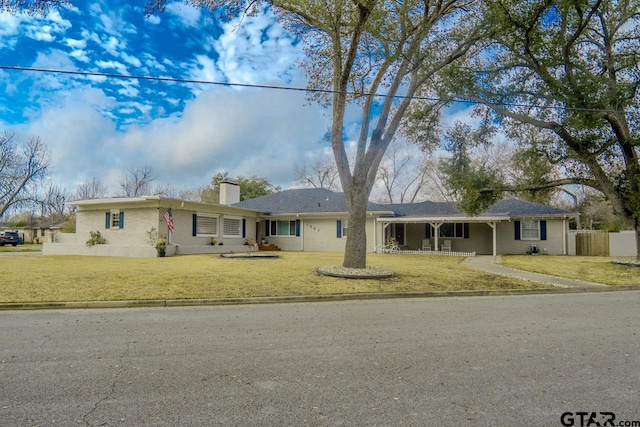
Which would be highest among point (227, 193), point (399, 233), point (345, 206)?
point (227, 193)

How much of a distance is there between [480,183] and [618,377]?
50.9ft

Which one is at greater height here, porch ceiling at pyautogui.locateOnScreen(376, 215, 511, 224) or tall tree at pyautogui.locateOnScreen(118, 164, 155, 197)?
tall tree at pyautogui.locateOnScreen(118, 164, 155, 197)

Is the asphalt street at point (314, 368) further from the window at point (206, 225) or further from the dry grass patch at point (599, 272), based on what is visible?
the window at point (206, 225)

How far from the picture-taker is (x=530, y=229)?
→ 23688 millimetres

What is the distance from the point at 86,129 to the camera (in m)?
20.2

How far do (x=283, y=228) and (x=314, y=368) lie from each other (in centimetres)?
2338

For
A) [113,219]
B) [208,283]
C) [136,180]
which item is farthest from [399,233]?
[136,180]

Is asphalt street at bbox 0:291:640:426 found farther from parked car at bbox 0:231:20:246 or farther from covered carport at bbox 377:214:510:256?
parked car at bbox 0:231:20:246

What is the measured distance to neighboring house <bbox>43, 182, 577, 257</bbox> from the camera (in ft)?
67.2

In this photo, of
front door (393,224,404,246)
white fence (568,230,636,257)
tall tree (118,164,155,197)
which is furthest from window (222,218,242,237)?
tall tree (118,164,155,197)

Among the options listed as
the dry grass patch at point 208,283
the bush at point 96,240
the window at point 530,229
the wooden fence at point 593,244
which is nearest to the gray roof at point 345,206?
the window at point 530,229

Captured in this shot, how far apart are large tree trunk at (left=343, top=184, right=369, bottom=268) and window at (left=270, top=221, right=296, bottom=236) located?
14.8m

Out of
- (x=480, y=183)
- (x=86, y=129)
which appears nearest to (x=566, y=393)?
(x=480, y=183)

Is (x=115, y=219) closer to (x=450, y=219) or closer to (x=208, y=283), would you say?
(x=208, y=283)
